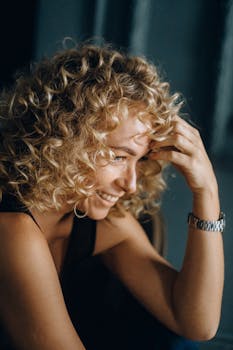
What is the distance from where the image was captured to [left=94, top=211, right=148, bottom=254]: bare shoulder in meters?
1.30

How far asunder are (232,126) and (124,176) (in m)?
0.65

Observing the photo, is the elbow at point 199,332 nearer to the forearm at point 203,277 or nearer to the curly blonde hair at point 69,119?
the forearm at point 203,277

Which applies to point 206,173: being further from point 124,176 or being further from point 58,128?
point 58,128

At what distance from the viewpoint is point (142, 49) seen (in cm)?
156

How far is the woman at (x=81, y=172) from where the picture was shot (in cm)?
100

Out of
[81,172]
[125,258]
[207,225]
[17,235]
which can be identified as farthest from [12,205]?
[207,225]

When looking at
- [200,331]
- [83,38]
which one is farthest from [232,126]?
[200,331]

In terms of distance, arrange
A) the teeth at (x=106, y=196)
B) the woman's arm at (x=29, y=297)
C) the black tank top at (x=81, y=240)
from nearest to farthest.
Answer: the woman's arm at (x=29, y=297), the teeth at (x=106, y=196), the black tank top at (x=81, y=240)

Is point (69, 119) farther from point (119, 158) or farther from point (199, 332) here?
point (199, 332)

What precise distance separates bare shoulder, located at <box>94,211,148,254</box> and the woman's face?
0.15 metres

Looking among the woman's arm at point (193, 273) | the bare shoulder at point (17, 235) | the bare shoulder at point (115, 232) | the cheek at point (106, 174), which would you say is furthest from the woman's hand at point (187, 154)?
the bare shoulder at point (17, 235)

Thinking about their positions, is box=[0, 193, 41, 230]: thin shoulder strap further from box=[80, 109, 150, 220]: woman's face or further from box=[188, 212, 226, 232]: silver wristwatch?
box=[188, 212, 226, 232]: silver wristwatch

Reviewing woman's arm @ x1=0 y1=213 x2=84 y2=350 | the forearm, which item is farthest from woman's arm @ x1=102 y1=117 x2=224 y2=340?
woman's arm @ x1=0 y1=213 x2=84 y2=350

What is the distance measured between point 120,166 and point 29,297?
1.25 feet
